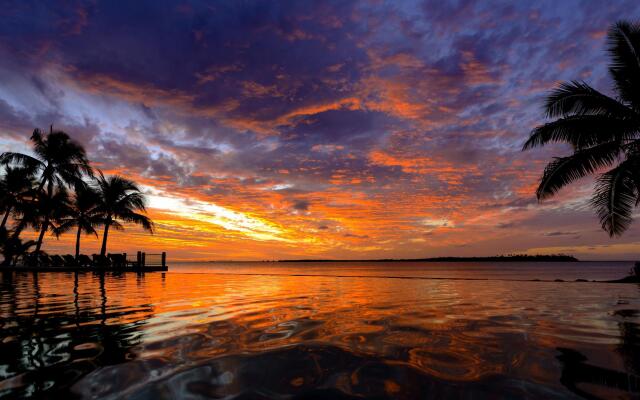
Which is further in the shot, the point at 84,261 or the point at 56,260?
the point at 56,260

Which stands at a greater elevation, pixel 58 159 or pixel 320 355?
pixel 58 159

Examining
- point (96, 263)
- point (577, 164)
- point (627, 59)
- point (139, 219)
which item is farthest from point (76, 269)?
point (627, 59)

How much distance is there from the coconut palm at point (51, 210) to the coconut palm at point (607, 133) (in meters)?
33.8

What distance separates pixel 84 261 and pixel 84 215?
5222 millimetres

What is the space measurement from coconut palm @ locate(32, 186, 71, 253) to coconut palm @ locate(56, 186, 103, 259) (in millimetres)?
564

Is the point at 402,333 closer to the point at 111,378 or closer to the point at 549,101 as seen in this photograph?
the point at 111,378

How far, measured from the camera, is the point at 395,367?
10.6 feet

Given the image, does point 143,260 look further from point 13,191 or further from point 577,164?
point 577,164

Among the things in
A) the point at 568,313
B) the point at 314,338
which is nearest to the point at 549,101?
the point at 568,313

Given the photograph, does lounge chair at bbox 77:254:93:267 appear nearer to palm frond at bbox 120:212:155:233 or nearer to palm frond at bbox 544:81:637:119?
palm frond at bbox 120:212:155:233

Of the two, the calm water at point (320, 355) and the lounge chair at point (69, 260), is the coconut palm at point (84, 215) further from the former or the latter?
the calm water at point (320, 355)

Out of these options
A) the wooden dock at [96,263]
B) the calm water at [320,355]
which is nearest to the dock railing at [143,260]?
the wooden dock at [96,263]

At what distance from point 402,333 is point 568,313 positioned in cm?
420

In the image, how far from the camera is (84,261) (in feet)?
95.8
